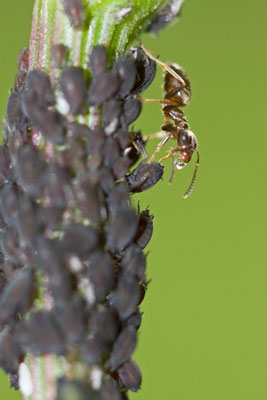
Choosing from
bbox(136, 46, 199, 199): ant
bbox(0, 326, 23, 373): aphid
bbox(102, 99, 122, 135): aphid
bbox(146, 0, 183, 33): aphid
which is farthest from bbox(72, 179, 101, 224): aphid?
bbox(136, 46, 199, 199): ant

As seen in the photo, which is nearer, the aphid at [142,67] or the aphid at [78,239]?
the aphid at [78,239]

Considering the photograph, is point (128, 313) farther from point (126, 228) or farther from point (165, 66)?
point (165, 66)

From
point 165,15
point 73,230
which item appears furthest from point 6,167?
point 165,15

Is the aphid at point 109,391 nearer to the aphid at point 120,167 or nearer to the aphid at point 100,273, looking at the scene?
the aphid at point 100,273

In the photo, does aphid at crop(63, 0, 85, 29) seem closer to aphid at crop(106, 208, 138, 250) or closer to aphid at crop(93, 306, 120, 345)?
aphid at crop(106, 208, 138, 250)

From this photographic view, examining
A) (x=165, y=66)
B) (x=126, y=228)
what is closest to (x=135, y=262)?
(x=126, y=228)

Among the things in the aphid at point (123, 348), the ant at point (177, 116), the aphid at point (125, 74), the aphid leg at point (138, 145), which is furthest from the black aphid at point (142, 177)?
the ant at point (177, 116)
